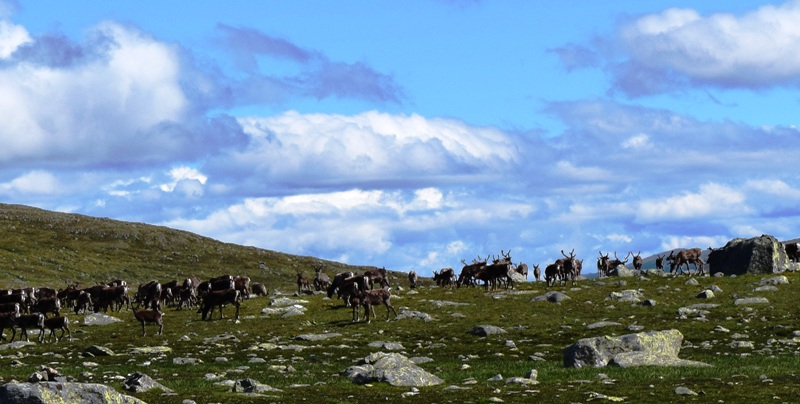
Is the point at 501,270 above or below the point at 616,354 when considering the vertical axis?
above

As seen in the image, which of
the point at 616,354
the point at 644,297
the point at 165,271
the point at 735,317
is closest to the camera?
the point at 616,354

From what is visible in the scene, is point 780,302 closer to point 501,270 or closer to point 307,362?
point 501,270

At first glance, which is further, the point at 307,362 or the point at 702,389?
the point at 307,362

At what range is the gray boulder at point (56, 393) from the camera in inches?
712

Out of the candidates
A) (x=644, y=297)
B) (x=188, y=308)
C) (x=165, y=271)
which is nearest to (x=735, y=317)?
(x=644, y=297)

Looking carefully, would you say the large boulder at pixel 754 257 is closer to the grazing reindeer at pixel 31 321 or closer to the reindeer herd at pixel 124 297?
the reindeer herd at pixel 124 297

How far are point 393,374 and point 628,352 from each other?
355 inches

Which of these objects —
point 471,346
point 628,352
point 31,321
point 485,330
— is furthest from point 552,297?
point 31,321

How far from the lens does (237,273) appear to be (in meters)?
149

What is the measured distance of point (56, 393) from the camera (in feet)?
60.5

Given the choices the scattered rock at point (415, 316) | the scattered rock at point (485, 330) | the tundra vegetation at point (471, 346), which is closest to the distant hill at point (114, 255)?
the tundra vegetation at point (471, 346)

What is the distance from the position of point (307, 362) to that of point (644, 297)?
3142 cm

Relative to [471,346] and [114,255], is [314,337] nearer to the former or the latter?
[471,346]

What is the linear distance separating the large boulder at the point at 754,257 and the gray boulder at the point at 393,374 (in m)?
54.2
